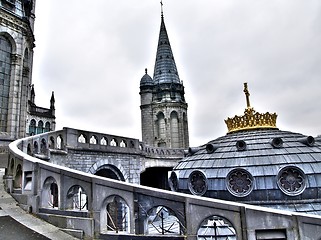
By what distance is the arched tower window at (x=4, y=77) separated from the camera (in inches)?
776

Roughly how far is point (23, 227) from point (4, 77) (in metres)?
17.1

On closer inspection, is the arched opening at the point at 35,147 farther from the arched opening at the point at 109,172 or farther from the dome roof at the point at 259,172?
the dome roof at the point at 259,172

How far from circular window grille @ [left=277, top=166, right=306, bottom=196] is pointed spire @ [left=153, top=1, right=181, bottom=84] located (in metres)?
40.3

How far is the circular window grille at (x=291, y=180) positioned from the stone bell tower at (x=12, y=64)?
17.9 meters

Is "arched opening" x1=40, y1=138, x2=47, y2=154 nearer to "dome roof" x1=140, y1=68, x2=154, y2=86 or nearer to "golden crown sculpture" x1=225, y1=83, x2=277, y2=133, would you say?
"golden crown sculpture" x1=225, y1=83, x2=277, y2=133

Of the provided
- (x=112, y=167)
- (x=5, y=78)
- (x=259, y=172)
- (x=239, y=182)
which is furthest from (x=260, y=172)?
(x=5, y=78)

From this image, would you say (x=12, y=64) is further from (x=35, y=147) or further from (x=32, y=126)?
(x=32, y=126)

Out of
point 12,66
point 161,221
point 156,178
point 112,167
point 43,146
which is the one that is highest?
point 12,66

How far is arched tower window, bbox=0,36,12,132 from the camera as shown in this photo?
1972cm

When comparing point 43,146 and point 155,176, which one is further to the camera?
point 155,176

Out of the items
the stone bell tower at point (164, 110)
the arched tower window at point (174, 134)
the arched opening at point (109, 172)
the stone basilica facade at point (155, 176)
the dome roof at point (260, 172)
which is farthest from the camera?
the stone bell tower at point (164, 110)

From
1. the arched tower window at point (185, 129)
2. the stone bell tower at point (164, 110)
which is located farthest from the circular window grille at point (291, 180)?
the arched tower window at point (185, 129)

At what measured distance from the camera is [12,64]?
66.7ft

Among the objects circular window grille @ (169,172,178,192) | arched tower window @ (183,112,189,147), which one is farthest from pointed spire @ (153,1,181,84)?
circular window grille @ (169,172,178,192)
